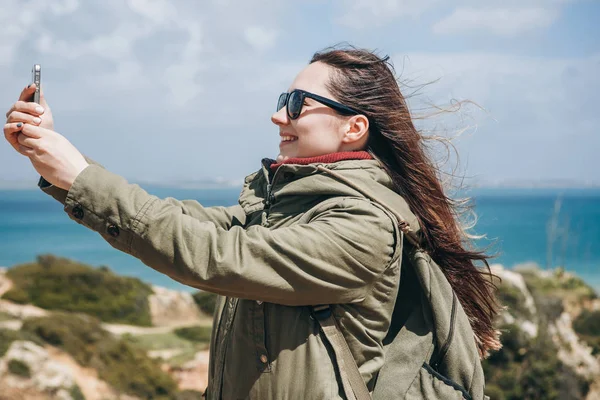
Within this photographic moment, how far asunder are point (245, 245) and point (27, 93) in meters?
0.71

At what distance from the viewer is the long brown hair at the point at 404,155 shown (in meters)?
2.13

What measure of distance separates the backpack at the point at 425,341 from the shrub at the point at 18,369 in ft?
25.2

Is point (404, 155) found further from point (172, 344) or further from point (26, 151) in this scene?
point (172, 344)

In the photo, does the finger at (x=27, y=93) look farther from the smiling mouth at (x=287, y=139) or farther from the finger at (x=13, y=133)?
the smiling mouth at (x=287, y=139)

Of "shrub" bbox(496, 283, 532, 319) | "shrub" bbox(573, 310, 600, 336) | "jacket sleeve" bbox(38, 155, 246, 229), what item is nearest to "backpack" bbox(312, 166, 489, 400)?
"jacket sleeve" bbox(38, 155, 246, 229)

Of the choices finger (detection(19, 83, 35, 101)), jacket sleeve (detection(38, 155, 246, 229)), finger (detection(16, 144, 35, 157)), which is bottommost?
jacket sleeve (detection(38, 155, 246, 229))

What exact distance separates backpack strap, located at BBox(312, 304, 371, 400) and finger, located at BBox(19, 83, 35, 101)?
927 mm

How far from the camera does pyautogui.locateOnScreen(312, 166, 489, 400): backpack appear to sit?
199 centimetres

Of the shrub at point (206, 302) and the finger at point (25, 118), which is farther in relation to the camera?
the shrub at point (206, 302)

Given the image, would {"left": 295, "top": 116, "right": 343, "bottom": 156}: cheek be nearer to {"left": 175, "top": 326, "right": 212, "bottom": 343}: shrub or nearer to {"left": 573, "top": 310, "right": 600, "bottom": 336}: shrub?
{"left": 175, "top": 326, "right": 212, "bottom": 343}: shrub

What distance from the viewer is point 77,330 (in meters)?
10.9

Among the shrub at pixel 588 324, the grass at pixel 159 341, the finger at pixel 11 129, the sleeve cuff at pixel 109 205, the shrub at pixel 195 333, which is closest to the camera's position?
the sleeve cuff at pixel 109 205

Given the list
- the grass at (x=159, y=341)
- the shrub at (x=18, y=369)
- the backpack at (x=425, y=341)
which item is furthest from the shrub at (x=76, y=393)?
the backpack at (x=425, y=341)

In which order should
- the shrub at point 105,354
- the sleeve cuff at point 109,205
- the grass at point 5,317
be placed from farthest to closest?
the grass at point 5,317, the shrub at point 105,354, the sleeve cuff at point 109,205
